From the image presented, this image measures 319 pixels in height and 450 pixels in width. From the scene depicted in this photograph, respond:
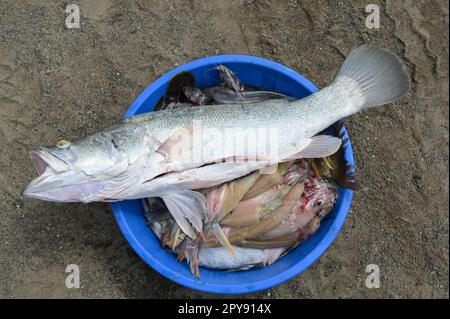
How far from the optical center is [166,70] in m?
2.83

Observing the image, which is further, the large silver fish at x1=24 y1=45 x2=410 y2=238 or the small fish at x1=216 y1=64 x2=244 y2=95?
the small fish at x1=216 y1=64 x2=244 y2=95

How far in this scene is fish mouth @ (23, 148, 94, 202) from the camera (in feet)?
5.93

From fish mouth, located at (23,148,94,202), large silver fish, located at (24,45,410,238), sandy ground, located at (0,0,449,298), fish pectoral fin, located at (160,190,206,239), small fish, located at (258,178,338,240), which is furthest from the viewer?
sandy ground, located at (0,0,449,298)

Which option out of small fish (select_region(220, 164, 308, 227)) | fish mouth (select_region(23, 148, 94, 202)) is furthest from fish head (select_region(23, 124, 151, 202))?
small fish (select_region(220, 164, 308, 227))

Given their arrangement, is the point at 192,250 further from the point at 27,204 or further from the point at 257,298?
the point at 27,204

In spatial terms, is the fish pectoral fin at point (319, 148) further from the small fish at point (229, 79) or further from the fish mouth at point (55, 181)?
the fish mouth at point (55, 181)

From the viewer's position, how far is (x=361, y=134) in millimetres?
2828

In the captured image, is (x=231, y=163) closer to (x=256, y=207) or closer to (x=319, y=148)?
(x=256, y=207)

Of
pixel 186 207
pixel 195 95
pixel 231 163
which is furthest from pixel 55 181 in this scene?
pixel 195 95

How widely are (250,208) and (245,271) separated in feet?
1.24

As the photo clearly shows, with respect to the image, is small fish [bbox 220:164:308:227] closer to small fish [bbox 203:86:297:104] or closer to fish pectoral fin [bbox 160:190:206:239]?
fish pectoral fin [bbox 160:190:206:239]

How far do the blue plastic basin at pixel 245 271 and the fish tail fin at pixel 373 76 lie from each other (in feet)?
0.69

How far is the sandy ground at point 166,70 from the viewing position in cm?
269

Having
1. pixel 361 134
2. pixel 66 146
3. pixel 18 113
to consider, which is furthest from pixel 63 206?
pixel 361 134
